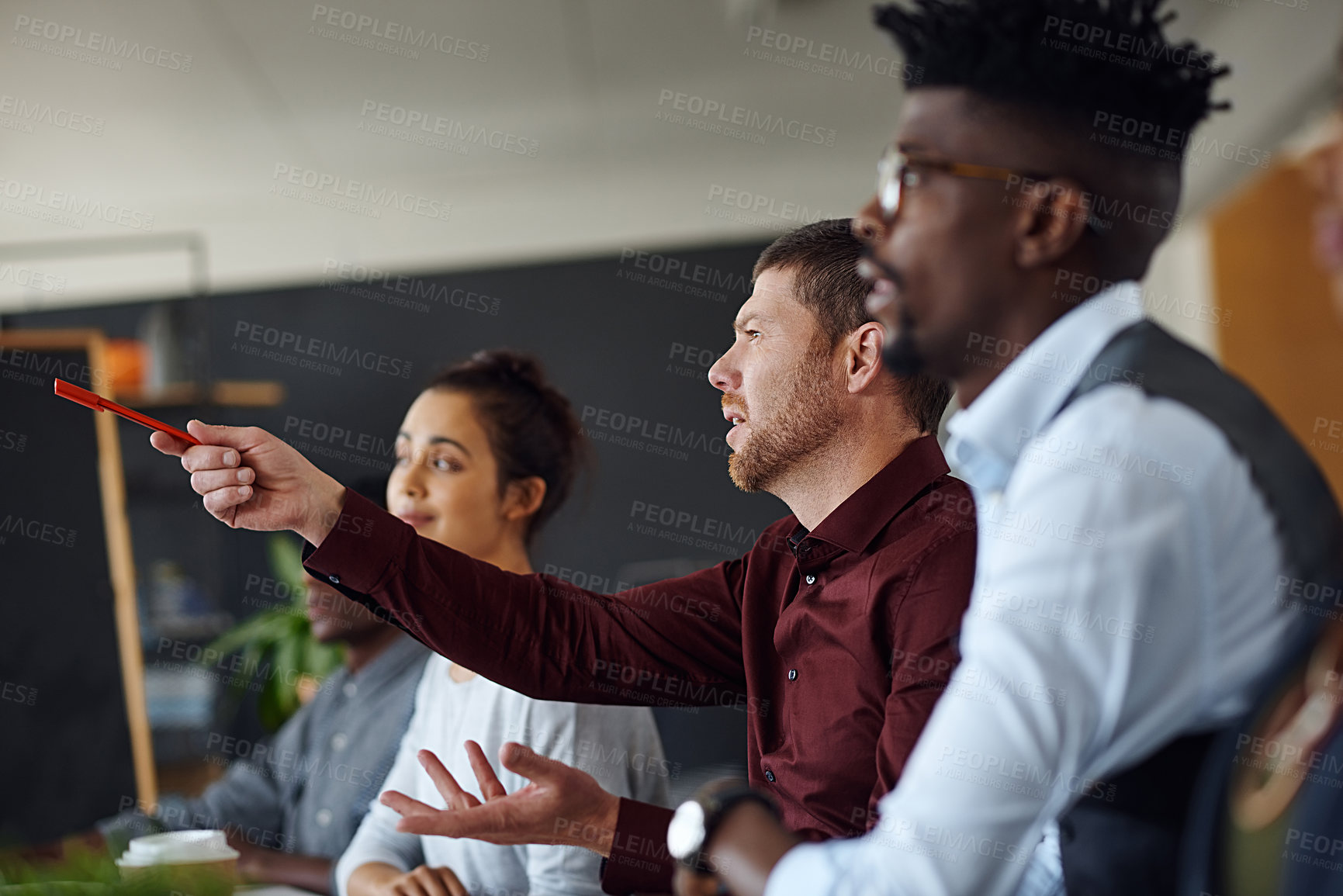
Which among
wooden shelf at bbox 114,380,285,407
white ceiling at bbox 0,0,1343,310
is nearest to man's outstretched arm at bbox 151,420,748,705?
white ceiling at bbox 0,0,1343,310

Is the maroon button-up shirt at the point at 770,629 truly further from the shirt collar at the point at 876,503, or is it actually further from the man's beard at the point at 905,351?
the man's beard at the point at 905,351

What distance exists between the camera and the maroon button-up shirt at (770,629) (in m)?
1.20

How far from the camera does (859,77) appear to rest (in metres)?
4.12

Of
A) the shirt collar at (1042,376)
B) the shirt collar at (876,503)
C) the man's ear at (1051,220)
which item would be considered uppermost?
the man's ear at (1051,220)

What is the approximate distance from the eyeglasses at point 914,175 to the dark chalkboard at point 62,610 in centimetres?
322

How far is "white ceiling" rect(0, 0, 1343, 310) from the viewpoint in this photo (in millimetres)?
3578

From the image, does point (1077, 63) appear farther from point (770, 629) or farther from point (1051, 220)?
point (770, 629)

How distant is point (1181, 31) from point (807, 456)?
10.4 feet

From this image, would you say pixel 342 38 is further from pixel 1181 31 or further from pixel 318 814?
pixel 1181 31

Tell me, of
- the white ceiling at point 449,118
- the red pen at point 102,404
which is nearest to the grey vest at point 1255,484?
the red pen at point 102,404

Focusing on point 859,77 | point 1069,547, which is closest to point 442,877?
point 1069,547

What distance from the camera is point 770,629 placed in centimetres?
144

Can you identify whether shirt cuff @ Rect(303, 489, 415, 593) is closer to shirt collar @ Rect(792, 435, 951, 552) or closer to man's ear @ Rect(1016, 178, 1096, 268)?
shirt collar @ Rect(792, 435, 951, 552)

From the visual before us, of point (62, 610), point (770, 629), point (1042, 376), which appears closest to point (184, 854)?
point (770, 629)
